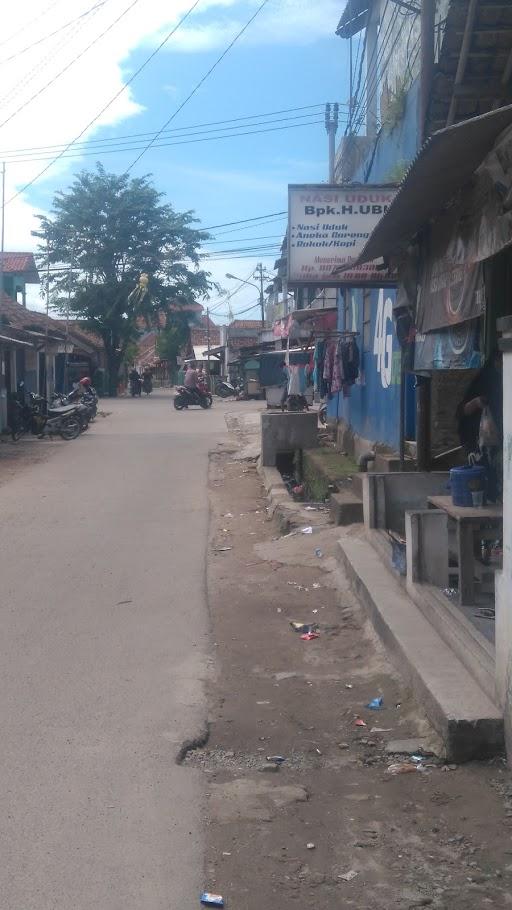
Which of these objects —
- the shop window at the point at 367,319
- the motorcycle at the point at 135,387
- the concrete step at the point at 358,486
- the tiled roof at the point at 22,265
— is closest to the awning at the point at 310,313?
the shop window at the point at 367,319

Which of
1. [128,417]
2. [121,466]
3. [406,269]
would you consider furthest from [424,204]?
[128,417]

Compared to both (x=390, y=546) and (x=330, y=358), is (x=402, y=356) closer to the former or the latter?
(x=390, y=546)

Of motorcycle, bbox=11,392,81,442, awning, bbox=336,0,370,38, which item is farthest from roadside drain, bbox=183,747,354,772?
motorcycle, bbox=11,392,81,442

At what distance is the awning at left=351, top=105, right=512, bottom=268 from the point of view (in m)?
5.02

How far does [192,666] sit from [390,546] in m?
2.73

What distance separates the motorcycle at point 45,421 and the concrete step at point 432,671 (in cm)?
Answer: 1744

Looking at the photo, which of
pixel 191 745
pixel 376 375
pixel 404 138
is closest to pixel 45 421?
pixel 376 375

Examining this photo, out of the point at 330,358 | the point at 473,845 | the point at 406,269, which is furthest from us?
the point at 330,358

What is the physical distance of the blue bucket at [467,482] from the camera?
273 inches

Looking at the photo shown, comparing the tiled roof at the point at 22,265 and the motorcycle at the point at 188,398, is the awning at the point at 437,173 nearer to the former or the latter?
the motorcycle at the point at 188,398

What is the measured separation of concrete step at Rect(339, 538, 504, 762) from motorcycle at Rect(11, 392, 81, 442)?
17.4 meters

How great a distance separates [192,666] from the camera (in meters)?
6.44

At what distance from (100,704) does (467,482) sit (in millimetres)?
3075

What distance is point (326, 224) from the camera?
1186 centimetres
